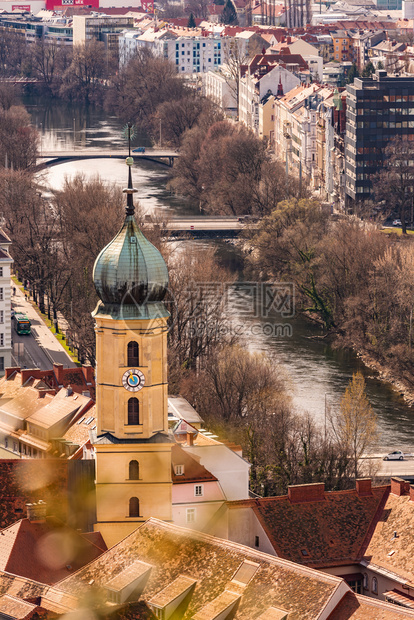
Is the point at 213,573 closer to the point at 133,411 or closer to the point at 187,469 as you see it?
the point at 133,411

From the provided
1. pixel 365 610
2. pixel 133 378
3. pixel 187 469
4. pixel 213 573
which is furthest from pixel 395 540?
pixel 213 573

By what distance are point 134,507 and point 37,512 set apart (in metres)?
3.35

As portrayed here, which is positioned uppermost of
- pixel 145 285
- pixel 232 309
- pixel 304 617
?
pixel 145 285

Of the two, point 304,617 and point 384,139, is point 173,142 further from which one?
point 304,617

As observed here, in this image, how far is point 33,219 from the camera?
96.1m

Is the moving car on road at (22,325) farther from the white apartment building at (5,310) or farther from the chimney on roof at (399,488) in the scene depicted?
the chimney on roof at (399,488)

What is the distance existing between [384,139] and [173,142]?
3051 centimetres

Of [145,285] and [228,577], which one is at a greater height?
[145,285]

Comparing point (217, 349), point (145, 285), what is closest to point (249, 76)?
point (217, 349)

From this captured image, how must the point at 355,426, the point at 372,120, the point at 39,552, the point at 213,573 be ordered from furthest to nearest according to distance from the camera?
1. the point at 372,120
2. the point at 355,426
3. the point at 213,573
4. the point at 39,552

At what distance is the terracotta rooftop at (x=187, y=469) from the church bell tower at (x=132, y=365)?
147 inches

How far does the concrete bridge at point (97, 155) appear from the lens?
136 metres

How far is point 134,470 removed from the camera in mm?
45156

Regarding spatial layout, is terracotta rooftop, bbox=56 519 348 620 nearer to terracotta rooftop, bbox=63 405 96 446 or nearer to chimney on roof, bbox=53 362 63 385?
terracotta rooftop, bbox=63 405 96 446
